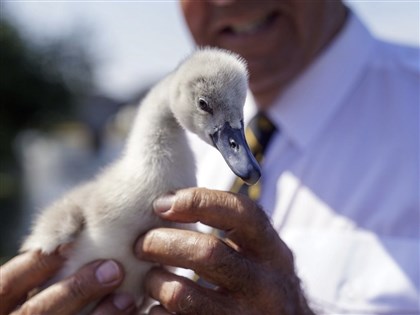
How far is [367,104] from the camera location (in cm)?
195

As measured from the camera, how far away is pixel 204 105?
1315 millimetres

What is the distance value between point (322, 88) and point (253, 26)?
0.24 metres

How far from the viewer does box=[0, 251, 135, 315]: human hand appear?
4.52 feet

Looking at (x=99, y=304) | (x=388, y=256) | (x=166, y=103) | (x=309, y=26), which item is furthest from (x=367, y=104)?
(x=99, y=304)

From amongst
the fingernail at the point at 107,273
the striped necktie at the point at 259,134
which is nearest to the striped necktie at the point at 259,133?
the striped necktie at the point at 259,134

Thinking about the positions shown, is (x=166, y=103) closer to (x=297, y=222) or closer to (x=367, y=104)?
(x=297, y=222)

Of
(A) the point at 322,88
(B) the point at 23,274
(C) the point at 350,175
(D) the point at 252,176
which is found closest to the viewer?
(D) the point at 252,176

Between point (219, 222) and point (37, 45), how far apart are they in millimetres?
10978

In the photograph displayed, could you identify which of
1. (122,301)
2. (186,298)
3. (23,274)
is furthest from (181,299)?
(23,274)

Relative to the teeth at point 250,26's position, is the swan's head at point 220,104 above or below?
above

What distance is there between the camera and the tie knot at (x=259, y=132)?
195 cm

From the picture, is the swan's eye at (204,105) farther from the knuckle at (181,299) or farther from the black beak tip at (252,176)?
the knuckle at (181,299)

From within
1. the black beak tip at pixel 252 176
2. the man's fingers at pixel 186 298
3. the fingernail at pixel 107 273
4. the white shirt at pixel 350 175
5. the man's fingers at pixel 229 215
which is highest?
the black beak tip at pixel 252 176

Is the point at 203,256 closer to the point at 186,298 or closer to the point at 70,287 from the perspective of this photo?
the point at 186,298
